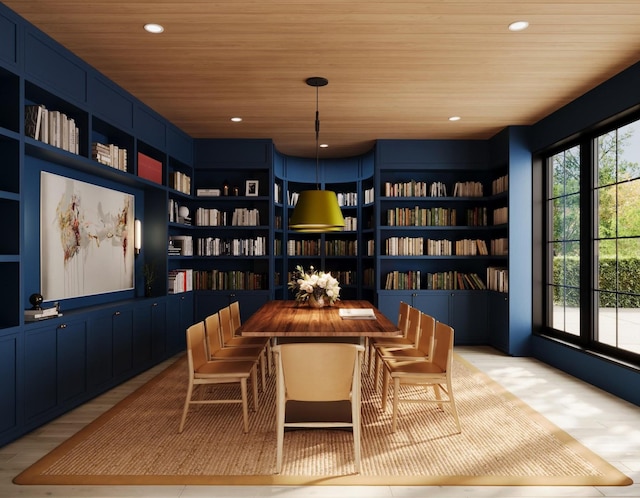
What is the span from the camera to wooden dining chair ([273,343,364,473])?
10.8ft

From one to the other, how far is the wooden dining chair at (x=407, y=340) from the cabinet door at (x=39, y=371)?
2885 millimetres

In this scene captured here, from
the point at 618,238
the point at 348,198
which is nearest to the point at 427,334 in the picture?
→ the point at 618,238

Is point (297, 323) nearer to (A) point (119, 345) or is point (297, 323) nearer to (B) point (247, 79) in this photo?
(A) point (119, 345)

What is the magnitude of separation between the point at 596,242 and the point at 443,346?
2.78 meters

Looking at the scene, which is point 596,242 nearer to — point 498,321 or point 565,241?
point 565,241

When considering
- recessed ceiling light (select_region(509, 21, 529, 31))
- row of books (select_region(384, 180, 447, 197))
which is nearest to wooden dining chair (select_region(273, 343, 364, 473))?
recessed ceiling light (select_region(509, 21, 529, 31))

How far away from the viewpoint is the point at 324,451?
3562 mm

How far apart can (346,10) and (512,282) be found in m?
4.68

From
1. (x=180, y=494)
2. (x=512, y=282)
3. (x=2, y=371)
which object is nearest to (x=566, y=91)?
(x=512, y=282)

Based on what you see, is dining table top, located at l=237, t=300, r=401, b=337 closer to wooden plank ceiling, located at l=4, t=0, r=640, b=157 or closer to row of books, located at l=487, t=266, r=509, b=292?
wooden plank ceiling, located at l=4, t=0, r=640, b=157

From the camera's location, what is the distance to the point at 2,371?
356 cm

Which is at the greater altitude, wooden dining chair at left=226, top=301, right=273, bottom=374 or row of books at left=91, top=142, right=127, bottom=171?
row of books at left=91, top=142, right=127, bottom=171

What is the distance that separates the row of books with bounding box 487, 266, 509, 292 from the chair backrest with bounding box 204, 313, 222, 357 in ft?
13.8

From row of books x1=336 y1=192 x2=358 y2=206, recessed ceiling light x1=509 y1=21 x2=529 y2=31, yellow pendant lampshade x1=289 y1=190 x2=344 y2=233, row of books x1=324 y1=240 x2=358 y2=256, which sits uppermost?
recessed ceiling light x1=509 y1=21 x2=529 y2=31
